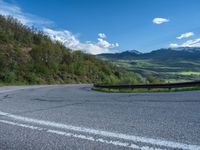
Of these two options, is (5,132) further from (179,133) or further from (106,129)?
(179,133)

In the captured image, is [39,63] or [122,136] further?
[39,63]

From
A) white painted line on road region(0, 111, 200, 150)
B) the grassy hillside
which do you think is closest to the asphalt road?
white painted line on road region(0, 111, 200, 150)

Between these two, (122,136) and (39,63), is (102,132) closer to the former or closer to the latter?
(122,136)

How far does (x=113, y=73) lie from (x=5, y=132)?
56.2 metres

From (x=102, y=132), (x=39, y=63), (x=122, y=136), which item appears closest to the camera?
(x=122, y=136)

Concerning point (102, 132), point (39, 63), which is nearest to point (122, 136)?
point (102, 132)

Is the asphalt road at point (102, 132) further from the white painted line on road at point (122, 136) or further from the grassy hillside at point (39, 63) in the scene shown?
the grassy hillside at point (39, 63)

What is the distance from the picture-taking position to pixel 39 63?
44.8 m

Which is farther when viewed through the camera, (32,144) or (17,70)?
(17,70)

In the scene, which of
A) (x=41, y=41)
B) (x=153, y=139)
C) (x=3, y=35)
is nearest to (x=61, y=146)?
(x=153, y=139)

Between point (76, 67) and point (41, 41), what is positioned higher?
point (41, 41)

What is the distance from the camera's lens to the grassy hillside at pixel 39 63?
38.9m

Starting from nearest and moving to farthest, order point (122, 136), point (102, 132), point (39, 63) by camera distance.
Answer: point (122, 136) < point (102, 132) < point (39, 63)

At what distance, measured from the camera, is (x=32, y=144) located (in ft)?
13.0
